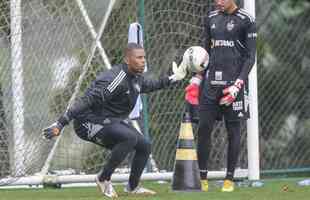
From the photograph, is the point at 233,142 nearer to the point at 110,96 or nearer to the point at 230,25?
the point at 230,25

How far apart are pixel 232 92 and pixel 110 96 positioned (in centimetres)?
119

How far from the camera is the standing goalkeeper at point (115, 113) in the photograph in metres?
9.15

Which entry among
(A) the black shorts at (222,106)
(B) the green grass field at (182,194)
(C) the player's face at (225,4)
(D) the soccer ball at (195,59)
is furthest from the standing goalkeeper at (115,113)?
(C) the player's face at (225,4)

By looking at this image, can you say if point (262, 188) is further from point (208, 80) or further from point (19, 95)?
point (19, 95)

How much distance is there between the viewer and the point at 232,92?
9.56 m

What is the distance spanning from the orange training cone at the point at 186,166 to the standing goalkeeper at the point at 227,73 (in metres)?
0.29

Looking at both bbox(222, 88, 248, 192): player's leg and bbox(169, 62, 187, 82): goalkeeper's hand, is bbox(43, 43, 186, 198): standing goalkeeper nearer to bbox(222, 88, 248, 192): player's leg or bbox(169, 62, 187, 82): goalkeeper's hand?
bbox(169, 62, 187, 82): goalkeeper's hand

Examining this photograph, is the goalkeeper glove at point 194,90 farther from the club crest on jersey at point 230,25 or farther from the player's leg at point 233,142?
the club crest on jersey at point 230,25

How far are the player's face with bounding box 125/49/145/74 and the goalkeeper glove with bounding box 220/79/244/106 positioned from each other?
34.8 inches

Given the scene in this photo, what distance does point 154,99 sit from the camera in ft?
39.5

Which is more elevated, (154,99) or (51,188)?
(154,99)

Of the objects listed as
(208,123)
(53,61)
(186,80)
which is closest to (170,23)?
(186,80)

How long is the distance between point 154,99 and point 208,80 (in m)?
2.05

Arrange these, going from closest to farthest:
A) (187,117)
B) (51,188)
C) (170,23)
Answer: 1. (187,117)
2. (51,188)
3. (170,23)
